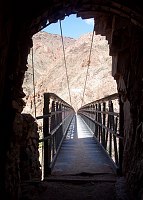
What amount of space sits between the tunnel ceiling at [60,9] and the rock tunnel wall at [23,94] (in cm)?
16

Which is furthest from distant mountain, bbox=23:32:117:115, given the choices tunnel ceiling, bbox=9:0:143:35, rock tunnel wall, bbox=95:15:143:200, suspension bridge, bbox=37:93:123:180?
tunnel ceiling, bbox=9:0:143:35

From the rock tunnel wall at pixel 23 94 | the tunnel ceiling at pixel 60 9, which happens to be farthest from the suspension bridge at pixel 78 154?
the tunnel ceiling at pixel 60 9

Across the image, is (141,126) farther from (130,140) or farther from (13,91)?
(13,91)

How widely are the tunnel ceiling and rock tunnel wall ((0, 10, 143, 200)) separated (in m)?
0.16

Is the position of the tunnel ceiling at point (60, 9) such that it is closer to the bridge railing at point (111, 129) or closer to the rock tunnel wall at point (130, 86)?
the rock tunnel wall at point (130, 86)

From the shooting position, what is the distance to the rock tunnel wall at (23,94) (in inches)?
128

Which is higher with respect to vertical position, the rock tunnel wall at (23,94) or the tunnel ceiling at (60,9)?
the tunnel ceiling at (60,9)

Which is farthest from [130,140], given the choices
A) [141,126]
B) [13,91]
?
[13,91]

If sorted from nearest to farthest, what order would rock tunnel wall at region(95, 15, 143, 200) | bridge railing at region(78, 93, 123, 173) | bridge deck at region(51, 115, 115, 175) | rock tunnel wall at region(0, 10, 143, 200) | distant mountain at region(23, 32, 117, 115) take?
rock tunnel wall at region(0, 10, 143, 200) → rock tunnel wall at region(95, 15, 143, 200) → bridge railing at region(78, 93, 123, 173) → bridge deck at region(51, 115, 115, 175) → distant mountain at region(23, 32, 117, 115)

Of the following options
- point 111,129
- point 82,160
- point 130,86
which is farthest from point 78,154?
point 130,86

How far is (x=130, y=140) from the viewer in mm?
4453

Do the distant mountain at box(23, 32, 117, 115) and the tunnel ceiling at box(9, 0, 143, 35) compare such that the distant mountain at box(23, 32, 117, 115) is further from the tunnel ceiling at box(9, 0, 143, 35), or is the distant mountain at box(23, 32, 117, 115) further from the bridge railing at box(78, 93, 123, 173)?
the tunnel ceiling at box(9, 0, 143, 35)

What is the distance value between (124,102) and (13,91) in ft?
7.14

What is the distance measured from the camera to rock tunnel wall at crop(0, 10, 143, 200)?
10.7 ft
